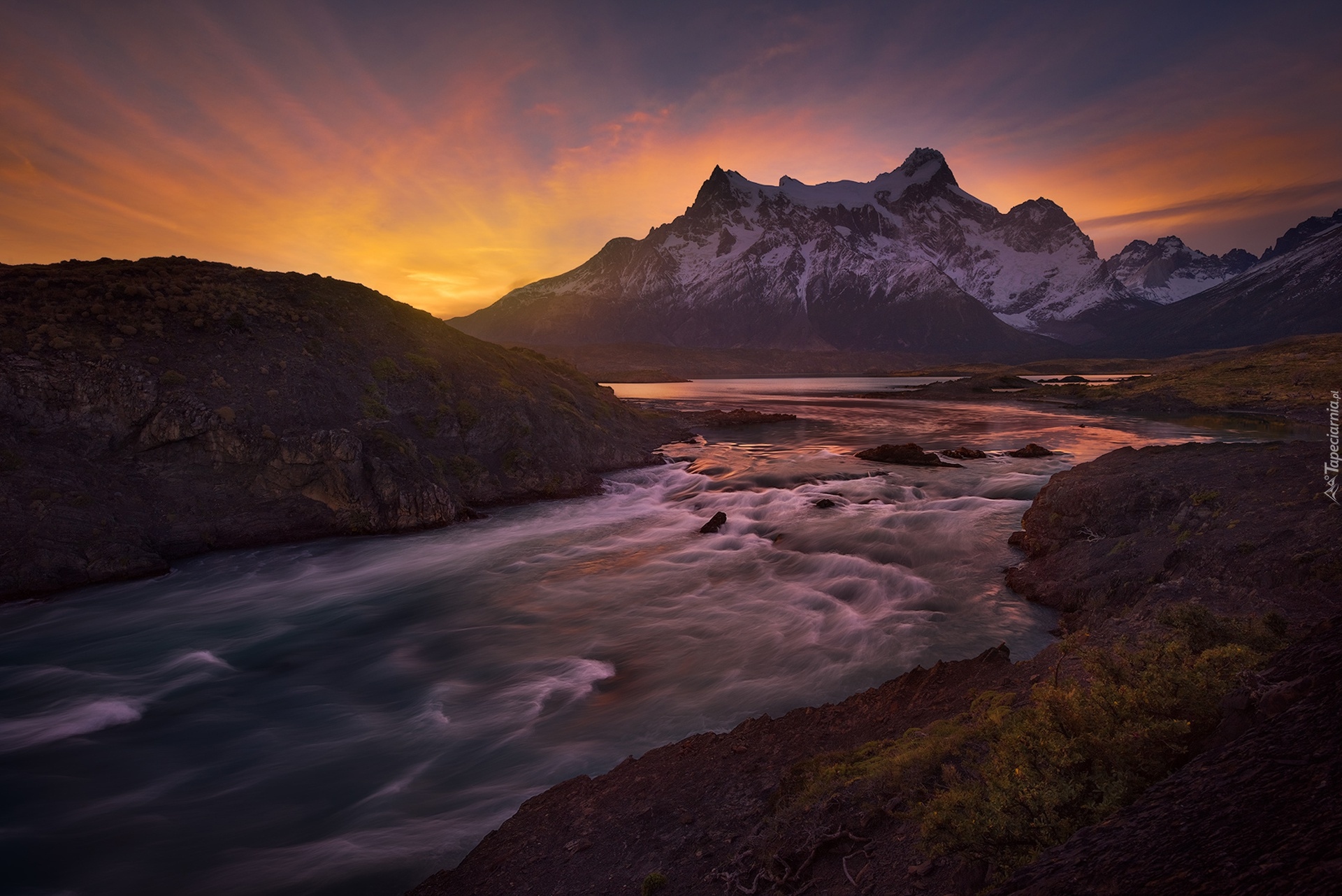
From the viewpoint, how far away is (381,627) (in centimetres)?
1428

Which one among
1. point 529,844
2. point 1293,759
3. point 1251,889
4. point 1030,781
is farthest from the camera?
point 529,844

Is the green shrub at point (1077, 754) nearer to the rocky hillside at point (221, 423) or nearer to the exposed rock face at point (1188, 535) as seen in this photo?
the exposed rock face at point (1188, 535)

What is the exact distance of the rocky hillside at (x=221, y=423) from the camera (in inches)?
634

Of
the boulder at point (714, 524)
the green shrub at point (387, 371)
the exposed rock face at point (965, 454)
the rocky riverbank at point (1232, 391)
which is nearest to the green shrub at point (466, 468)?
the green shrub at point (387, 371)

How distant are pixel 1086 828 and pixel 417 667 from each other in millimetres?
12198

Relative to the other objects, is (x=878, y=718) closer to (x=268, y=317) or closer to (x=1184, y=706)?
(x=1184, y=706)

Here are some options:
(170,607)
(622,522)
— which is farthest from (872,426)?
(170,607)

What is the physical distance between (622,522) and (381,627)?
10062 millimetres

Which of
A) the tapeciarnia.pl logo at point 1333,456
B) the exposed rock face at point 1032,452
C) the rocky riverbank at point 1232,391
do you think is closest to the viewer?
the tapeciarnia.pl logo at point 1333,456

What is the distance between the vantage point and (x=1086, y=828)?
3.44 metres

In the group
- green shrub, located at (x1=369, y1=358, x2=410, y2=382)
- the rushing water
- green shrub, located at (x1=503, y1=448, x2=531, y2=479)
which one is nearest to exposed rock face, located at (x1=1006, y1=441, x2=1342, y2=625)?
the rushing water

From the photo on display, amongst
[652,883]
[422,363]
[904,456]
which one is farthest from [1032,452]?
[652,883]

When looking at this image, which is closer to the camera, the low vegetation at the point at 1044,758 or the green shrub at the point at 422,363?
the low vegetation at the point at 1044,758

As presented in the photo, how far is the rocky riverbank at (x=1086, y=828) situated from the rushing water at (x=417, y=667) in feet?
5.84
